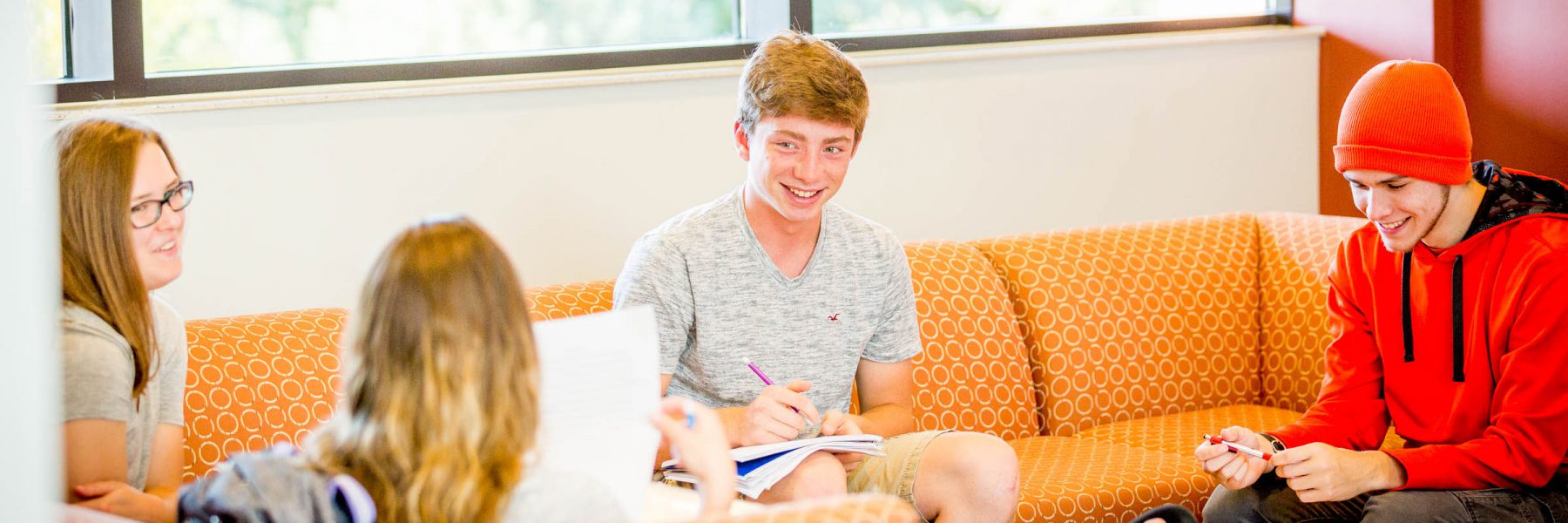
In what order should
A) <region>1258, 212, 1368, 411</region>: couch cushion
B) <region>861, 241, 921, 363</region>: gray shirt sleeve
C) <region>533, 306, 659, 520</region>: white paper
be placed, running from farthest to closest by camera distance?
<region>1258, 212, 1368, 411</region>: couch cushion < <region>861, 241, 921, 363</region>: gray shirt sleeve < <region>533, 306, 659, 520</region>: white paper

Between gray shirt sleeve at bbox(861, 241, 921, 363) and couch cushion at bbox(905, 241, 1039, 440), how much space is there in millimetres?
375

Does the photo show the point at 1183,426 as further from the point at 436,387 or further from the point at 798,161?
the point at 436,387

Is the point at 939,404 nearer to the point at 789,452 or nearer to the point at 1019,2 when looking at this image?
the point at 789,452

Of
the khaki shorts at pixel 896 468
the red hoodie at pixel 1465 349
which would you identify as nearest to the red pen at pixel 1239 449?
the red hoodie at pixel 1465 349

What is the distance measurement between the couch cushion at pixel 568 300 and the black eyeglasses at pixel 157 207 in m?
0.80

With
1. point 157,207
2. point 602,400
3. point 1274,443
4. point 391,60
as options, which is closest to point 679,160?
point 391,60

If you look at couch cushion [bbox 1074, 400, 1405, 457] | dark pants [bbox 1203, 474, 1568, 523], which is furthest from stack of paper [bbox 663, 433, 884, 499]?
couch cushion [bbox 1074, 400, 1405, 457]

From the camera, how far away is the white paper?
1.56 meters

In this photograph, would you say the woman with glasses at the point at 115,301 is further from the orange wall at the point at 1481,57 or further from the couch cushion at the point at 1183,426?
the orange wall at the point at 1481,57

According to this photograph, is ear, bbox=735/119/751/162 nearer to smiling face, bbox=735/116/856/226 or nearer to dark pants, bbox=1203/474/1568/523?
smiling face, bbox=735/116/856/226

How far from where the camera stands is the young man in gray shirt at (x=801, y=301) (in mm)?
2244

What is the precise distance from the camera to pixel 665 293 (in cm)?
235

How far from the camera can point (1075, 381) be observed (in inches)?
122

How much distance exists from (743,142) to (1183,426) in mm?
1237
